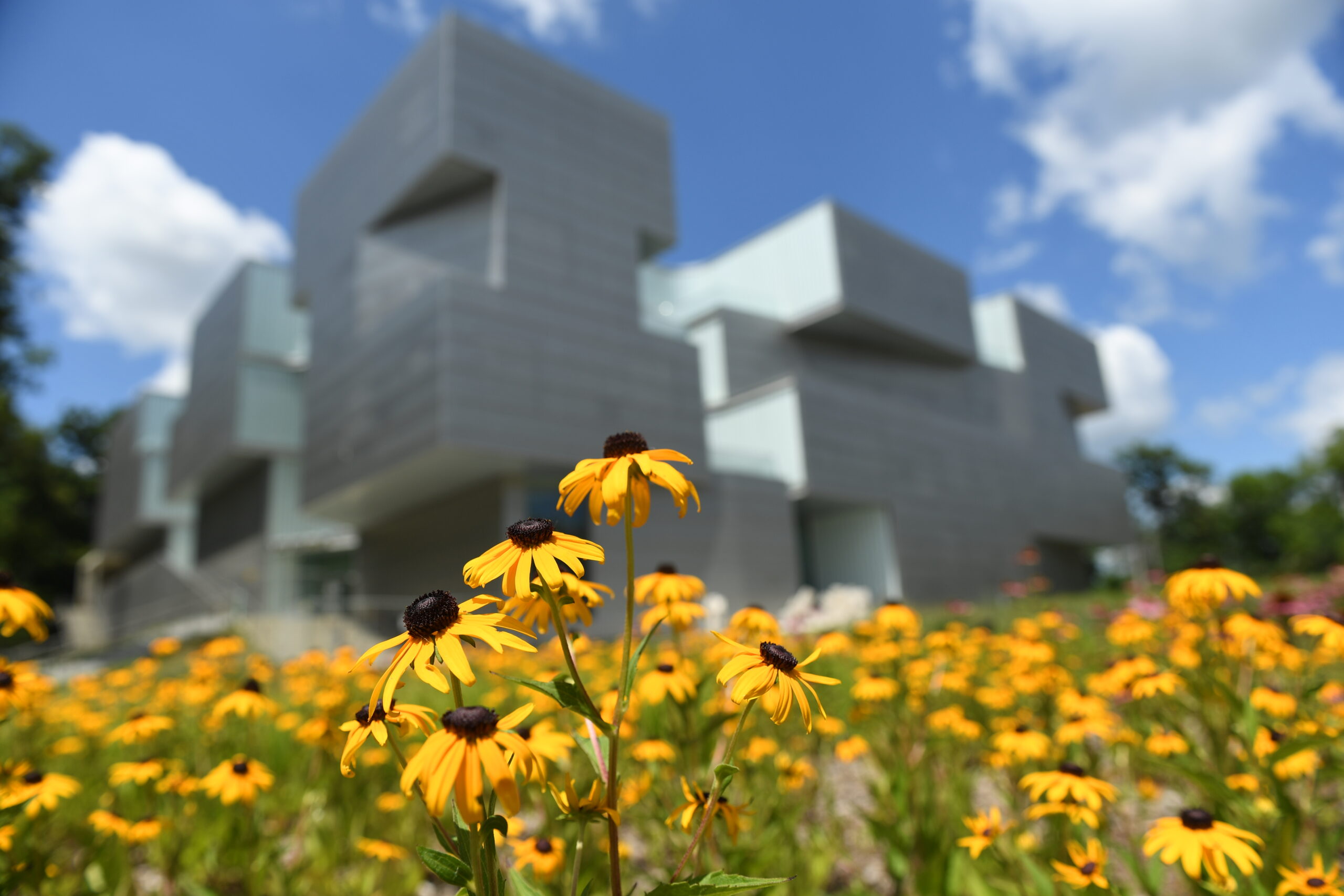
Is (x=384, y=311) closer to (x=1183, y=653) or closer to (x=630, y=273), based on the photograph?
(x=630, y=273)

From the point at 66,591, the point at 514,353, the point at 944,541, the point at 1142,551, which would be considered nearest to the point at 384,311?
the point at 514,353

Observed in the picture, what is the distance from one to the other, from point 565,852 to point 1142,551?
58295 mm

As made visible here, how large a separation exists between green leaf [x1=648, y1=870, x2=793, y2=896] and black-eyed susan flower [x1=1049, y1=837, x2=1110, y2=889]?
4.70ft

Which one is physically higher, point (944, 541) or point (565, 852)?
point (944, 541)

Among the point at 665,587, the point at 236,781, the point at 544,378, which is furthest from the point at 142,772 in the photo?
the point at 544,378

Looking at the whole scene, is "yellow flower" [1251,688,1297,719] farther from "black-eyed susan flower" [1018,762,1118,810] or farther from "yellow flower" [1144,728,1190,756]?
"black-eyed susan flower" [1018,762,1118,810]

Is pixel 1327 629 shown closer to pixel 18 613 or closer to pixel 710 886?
pixel 710 886

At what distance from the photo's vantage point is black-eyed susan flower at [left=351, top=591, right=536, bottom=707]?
1231mm

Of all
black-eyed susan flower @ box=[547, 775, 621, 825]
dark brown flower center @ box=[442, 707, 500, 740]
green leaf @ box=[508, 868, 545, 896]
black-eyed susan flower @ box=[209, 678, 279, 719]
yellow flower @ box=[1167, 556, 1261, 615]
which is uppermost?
yellow flower @ box=[1167, 556, 1261, 615]

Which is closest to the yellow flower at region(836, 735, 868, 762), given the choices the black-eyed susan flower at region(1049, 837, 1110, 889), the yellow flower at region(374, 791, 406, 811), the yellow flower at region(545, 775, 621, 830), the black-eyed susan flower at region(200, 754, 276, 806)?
the black-eyed susan flower at region(1049, 837, 1110, 889)

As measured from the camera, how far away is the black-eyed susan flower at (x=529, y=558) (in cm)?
135

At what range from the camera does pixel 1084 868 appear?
7.18 ft

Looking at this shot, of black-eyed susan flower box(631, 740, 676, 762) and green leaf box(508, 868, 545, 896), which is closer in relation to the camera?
green leaf box(508, 868, 545, 896)

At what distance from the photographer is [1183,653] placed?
16.0 feet
